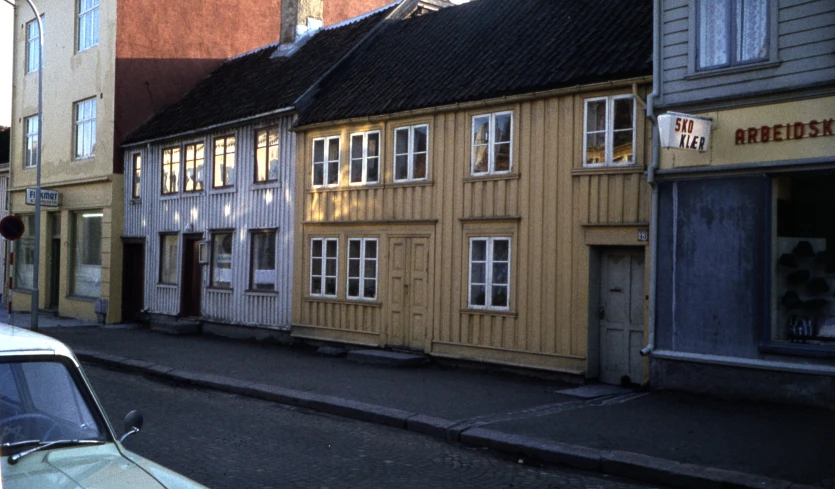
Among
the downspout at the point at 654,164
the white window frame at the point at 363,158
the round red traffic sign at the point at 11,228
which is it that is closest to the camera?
the downspout at the point at 654,164

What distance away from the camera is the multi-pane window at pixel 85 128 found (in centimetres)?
2484

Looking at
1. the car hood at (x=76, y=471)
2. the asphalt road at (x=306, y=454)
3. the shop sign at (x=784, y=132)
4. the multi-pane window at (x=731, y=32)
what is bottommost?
the asphalt road at (x=306, y=454)

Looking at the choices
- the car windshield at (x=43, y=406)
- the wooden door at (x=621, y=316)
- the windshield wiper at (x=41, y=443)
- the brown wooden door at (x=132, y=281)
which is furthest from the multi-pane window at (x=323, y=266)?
the windshield wiper at (x=41, y=443)

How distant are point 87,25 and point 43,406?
23.4 metres

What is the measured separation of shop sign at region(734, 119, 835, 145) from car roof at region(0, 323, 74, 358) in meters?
9.05

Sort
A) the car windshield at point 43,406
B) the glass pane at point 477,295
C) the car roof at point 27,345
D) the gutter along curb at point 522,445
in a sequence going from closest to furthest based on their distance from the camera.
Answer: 1. the car windshield at point 43,406
2. the car roof at point 27,345
3. the gutter along curb at point 522,445
4. the glass pane at point 477,295

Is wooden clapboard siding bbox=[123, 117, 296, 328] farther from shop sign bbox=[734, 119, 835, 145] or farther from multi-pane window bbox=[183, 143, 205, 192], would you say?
shop sign bbox=[734, 119, 835, 145]

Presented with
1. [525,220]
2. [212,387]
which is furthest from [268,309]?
[525,220]

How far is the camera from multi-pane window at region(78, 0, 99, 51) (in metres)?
24.6

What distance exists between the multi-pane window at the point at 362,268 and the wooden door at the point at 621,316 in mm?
5169

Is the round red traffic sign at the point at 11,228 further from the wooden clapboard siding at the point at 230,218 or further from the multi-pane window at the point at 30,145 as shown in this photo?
the multi-pane window at the point at 30,145

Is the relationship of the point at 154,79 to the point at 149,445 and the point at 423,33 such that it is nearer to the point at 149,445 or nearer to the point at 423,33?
the point at 423,33

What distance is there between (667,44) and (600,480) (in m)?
6.55

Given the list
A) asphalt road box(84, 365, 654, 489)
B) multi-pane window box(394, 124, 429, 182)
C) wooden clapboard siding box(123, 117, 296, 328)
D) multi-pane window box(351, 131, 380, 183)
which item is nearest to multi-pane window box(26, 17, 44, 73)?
wooden clapboard siding box(123, 117, 296, 328)
